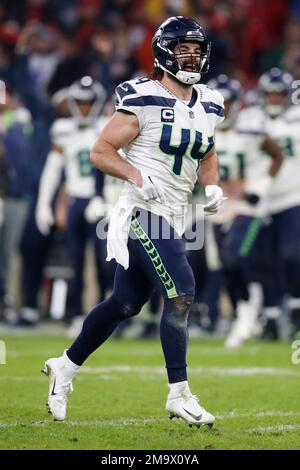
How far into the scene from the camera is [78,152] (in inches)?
416

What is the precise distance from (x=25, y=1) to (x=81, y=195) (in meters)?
4.46

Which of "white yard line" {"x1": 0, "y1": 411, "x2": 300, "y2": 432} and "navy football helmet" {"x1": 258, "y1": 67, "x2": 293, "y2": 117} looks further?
"navy football helmet" {"x1": 258, "y1": 67, "x2": 293, "y2": 117}

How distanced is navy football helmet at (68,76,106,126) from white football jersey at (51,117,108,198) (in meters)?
0.07

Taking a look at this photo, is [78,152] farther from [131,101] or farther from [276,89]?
[131,101]

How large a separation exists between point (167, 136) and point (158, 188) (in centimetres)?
25

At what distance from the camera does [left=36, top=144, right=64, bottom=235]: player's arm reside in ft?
35.6

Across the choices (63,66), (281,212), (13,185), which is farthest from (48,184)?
(281,212)

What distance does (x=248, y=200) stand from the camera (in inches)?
387

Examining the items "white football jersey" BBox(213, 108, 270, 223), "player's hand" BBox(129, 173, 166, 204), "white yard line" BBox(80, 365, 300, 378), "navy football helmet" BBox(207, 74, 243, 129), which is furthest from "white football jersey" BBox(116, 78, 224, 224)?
"white football jersey" BBox(213, 108, 270, 223)

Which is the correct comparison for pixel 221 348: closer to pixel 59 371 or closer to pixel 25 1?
pixel 59 371

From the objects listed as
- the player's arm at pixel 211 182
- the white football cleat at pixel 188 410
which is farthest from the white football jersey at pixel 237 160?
the white football cleat at pixel 188 410

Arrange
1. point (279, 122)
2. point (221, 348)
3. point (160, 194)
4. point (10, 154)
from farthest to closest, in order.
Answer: point (10, 154), point (279, 122), point (221, 348), point (160, 194)

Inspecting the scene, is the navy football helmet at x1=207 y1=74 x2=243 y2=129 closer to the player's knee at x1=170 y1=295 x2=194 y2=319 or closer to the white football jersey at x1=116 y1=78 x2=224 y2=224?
the white football jersey at x1=116 y1=78 x2=224 y2=224

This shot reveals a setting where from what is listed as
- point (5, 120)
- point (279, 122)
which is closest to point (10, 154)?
point (5, 120)
